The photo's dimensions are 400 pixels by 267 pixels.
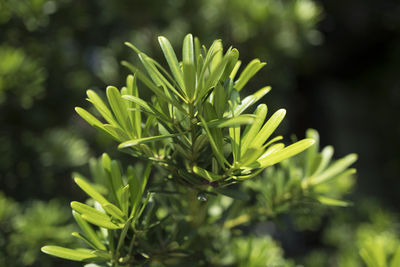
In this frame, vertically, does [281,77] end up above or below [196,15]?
below

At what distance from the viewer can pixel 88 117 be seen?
0.23 meters

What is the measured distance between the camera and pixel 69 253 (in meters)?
0.25

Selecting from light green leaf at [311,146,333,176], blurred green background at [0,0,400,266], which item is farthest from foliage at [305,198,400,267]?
light green leaf at [311,146,333,176]

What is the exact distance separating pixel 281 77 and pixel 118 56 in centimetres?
43

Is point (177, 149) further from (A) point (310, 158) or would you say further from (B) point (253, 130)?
(A) point (310, 158)

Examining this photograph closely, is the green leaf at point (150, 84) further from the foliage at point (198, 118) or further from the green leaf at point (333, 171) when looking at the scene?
the green leaf at point (333, 171)

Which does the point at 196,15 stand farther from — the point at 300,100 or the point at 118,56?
the point at 300,100

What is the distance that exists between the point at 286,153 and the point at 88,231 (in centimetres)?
18

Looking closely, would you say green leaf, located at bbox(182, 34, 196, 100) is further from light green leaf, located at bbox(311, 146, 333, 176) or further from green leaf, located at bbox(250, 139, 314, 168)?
light green leaf, located at bbox(311, 146, 333, 176)

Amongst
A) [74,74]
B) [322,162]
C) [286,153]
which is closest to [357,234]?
[322,162]

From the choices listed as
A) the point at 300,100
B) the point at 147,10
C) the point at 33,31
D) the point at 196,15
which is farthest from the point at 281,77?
the point at 300,100

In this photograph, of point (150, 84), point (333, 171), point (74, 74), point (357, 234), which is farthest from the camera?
point (74, 74)

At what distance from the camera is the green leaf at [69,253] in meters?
0.24

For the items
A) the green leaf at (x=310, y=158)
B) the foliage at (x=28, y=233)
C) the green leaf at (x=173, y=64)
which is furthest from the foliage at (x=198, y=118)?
the foliage at (x=28, y=233)
